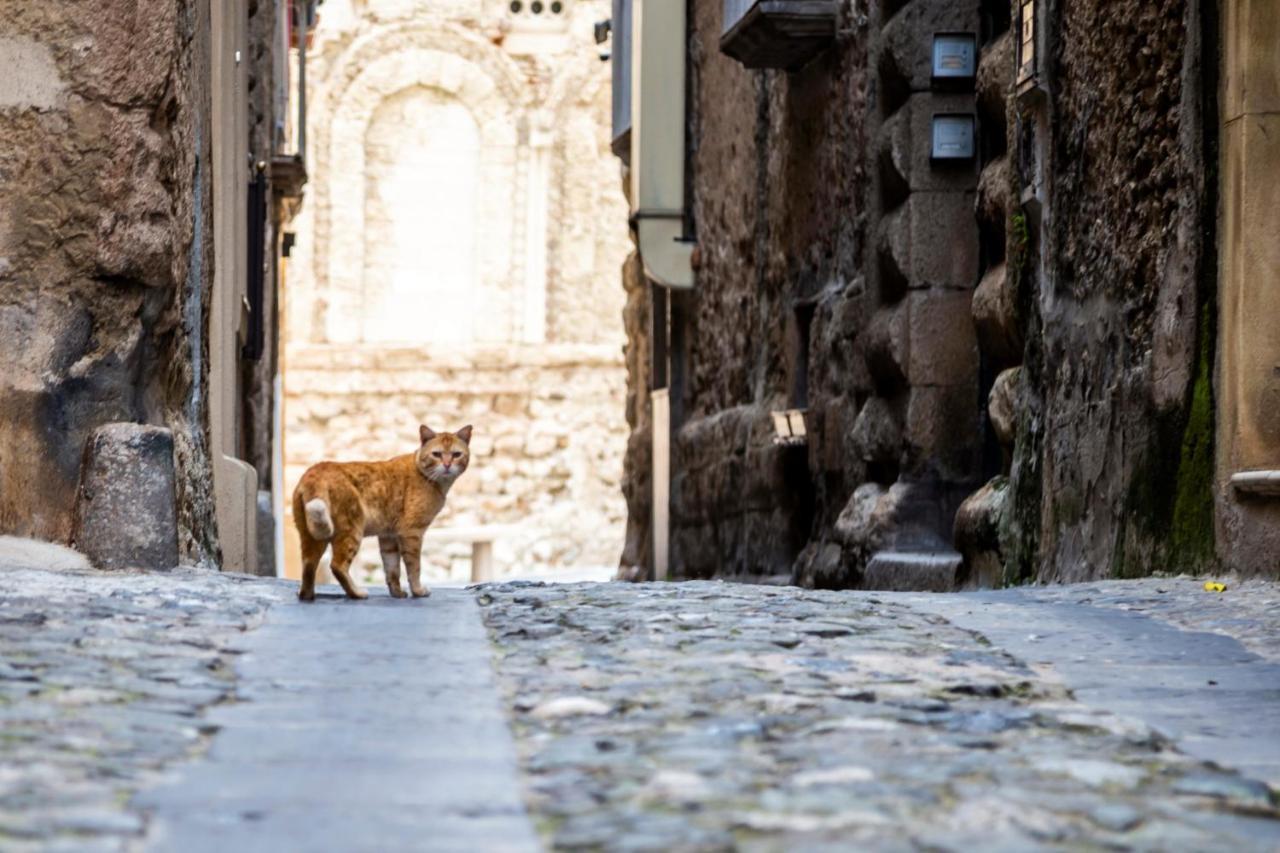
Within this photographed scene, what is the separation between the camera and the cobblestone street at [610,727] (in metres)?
2.74

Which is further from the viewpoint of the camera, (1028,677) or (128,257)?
(128,257)

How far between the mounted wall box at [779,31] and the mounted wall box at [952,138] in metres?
1.37

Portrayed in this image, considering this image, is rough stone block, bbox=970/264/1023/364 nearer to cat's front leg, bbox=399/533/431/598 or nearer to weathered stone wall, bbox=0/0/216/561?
cat's front leg, bbox=399/533/431/598

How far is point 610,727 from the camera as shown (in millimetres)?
3570

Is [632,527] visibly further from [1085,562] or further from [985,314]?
[1085,562]

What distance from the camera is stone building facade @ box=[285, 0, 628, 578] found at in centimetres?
2706

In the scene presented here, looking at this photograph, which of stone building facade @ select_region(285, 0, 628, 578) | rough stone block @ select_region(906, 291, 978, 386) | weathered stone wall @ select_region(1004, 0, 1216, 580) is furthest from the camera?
stone building facade @ select_region(285, 0, 628, 578)

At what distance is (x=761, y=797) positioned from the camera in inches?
116

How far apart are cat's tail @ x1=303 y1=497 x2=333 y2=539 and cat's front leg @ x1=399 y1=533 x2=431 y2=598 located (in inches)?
14.6

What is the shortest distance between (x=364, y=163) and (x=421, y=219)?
1.10m

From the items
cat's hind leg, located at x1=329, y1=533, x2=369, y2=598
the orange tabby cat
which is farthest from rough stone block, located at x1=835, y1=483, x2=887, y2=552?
cat's hind leg, located at x1=329, y1=533, x2=369, y2=598

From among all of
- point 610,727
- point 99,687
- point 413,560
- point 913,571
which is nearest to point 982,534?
point 913,571

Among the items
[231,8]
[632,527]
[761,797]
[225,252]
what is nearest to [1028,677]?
[761,797]

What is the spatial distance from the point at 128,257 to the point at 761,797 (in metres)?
4.28
